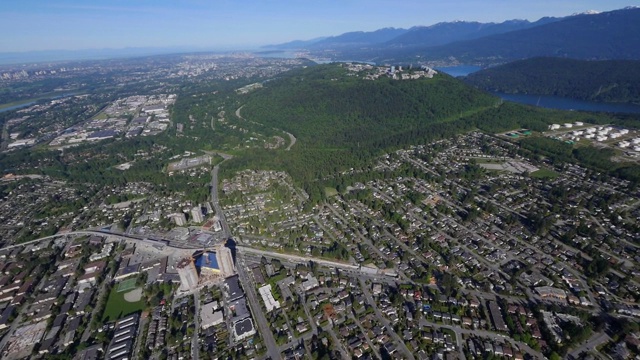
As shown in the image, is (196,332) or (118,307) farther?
(118,307)

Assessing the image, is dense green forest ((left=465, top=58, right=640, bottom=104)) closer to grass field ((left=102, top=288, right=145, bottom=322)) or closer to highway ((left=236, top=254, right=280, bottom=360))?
highway ((left=236, top=254, right=280, bottom=360))

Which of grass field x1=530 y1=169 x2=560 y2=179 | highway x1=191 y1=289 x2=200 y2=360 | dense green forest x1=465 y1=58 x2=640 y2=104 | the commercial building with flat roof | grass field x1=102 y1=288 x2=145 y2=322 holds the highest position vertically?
dense green forest x1=465 y1=58 x2=640 y2=104

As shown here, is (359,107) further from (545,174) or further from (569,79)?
(569,79)

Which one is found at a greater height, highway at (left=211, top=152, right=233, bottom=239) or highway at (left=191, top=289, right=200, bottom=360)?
highway at (left=211, top=152, right=233, bottom=239)

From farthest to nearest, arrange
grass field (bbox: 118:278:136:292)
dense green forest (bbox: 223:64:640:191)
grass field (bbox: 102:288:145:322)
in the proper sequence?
dense green forest (bbox: 223:64:640:191)
grass field (bbox: 118:278:136:292)
grass field (bbox: 102:288:145:322)

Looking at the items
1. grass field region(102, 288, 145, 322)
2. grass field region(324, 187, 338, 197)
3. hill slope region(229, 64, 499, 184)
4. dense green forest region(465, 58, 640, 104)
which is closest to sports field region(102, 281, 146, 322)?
grass field region(102, 288, 145, 322)

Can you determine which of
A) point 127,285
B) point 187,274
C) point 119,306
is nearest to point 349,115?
point 187,274

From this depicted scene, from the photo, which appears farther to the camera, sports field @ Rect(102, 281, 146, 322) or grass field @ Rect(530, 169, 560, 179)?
grass field @ Rect(530, 169, 560, 179)
